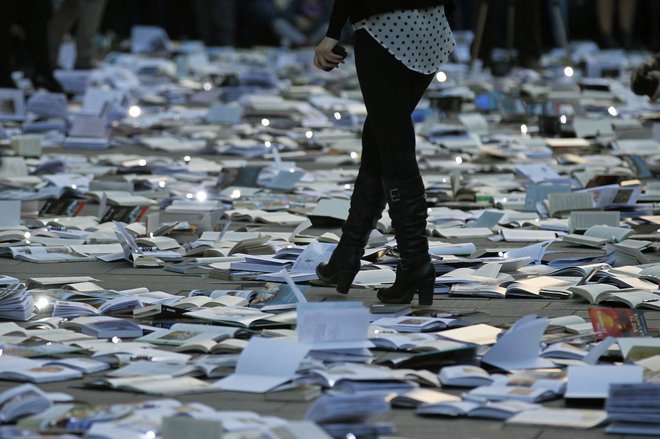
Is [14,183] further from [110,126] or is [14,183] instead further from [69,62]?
[69,62]

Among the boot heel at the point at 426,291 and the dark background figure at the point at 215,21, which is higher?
the boot heel at the point at 426,291

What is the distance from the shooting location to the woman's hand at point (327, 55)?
5543 mm

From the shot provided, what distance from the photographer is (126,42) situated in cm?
2506

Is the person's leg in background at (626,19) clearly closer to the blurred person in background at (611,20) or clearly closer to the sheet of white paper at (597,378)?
the blurred person in background at (611,20)

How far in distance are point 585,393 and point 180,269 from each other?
2.66m

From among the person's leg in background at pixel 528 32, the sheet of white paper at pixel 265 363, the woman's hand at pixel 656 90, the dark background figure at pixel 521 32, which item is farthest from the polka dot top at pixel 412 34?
the person's leg in background at pixel 528 32

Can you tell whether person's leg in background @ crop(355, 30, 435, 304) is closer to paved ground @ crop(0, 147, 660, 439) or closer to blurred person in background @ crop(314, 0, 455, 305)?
blurred person in background @ crop(314, 0, 455, 305)

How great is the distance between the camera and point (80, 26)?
639 inches

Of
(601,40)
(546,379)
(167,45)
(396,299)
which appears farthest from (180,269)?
(601,40)

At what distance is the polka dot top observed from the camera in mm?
5527

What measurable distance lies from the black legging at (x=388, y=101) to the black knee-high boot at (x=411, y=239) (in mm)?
49

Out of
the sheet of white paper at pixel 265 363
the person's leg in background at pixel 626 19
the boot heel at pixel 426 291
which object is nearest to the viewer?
the sheet of white paper at pixel 265 363

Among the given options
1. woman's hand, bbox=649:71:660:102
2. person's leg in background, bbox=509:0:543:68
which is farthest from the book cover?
person's leg in background, bbox=509:0:543:68

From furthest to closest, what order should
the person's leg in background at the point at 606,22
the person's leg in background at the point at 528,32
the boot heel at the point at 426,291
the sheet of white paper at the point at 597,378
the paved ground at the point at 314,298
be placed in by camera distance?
the person's leg in background at the point at 606,22
the person's leg in background at the point at 528,32
the boot heel at the point at 426,291
the sheet of white paper at the point at 597,378
the paved ground at the point at 314,298
